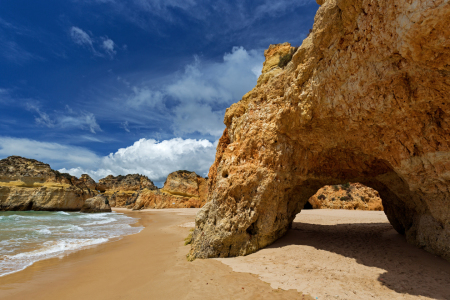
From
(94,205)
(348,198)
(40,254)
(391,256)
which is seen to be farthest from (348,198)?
(94,205)

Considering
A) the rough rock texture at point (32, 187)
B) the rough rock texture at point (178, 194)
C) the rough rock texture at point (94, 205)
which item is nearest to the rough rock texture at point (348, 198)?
the rough rock texture at point (178, 194)

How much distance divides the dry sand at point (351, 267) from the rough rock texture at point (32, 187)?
35184 mm

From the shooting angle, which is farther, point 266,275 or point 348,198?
point 348,198

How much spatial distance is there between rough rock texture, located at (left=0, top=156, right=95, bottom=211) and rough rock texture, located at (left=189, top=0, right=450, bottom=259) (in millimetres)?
33717

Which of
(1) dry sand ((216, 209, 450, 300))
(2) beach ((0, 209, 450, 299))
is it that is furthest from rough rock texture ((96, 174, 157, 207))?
(1) dry sand ((216, 209, 450, 300))

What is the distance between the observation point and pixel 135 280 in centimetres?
552

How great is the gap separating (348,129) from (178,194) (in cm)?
4164

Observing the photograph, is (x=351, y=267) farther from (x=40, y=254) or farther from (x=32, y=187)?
(x=32, y=187)

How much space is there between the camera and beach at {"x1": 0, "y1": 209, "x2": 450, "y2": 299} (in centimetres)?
429

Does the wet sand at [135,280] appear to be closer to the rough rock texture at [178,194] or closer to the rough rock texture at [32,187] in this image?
the rough rock texture at [32,187]

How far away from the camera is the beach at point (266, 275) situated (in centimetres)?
429

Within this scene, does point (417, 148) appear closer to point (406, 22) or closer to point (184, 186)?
point (406, 22)

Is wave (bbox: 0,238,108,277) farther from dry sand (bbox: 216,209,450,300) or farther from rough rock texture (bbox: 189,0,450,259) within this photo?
dry sand (bbox: 216,209,450,300)

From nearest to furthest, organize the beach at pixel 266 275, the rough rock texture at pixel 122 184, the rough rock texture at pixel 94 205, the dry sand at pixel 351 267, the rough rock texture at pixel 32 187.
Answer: the dry sand at pixel 351 267 → the beach at pixel 266 275 → the rough rock texture at pixel 32 187 → the rough rock texture at pixel 94 205 → the rough rock texture at pixel 122 184
